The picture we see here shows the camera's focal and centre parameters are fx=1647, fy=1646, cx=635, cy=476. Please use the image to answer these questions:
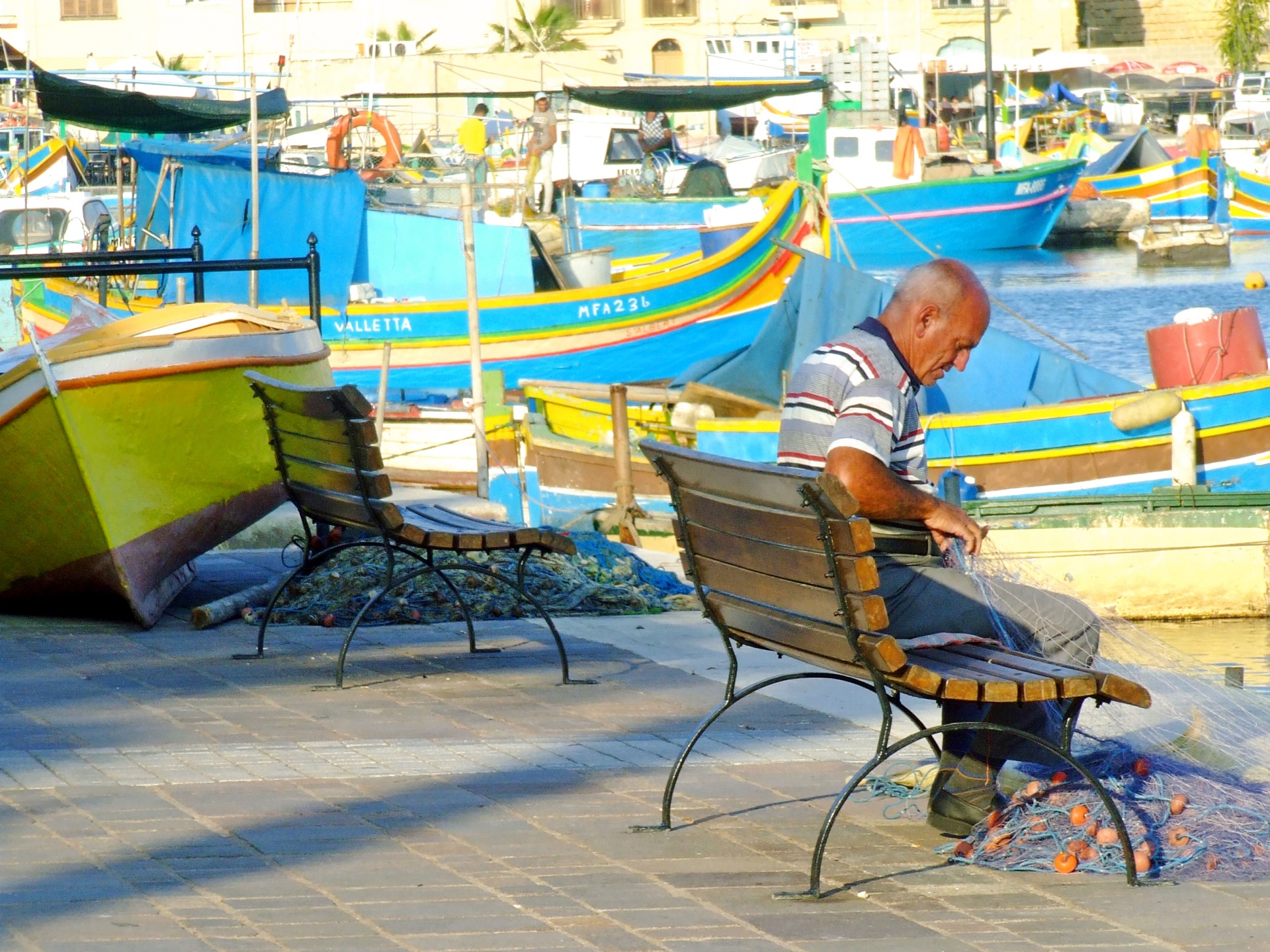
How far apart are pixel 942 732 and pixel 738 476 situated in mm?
713

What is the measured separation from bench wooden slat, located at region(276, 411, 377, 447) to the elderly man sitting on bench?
6.08 ft

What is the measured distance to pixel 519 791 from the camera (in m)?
4.27

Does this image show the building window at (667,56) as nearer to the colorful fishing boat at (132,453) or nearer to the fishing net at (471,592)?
the fishing net at (471,592)

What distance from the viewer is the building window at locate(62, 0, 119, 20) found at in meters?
67.1

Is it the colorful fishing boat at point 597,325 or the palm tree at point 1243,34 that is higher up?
the palm tree at point 1243,34

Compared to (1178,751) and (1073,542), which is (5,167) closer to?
(1073,542)

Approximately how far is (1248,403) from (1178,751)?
32.5 feet

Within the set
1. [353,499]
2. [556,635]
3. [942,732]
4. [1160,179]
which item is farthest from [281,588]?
[1160,179]

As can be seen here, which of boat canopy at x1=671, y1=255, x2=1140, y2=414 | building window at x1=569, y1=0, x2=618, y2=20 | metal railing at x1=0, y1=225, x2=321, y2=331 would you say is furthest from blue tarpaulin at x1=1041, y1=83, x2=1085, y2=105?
metal railing at x1=0, y1=225, x2=321, y2=331

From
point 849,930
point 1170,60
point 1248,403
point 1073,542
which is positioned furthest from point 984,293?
point 1170,60

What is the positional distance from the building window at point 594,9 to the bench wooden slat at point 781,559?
67.5 m

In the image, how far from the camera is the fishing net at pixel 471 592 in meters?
6.80

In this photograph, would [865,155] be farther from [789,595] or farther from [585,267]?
[789,595]

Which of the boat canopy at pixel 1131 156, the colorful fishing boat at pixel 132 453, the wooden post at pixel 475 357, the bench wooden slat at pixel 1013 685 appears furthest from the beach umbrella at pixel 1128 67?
the bench wooden slat at pixel 1013 685
